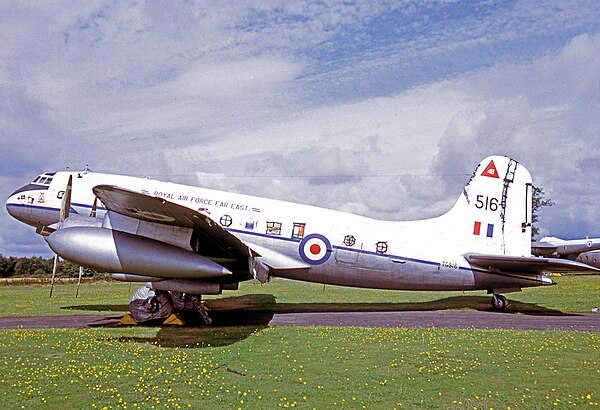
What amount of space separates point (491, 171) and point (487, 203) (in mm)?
1405

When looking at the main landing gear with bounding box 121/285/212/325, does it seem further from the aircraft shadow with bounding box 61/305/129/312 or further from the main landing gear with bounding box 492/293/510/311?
the main landing gear with bounding box 492/293/510/311

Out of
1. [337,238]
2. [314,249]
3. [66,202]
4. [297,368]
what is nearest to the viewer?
[297,368]

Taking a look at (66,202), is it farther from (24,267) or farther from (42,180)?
(24,267)

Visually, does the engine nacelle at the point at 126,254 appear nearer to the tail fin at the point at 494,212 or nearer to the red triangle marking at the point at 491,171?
the tail fin at the point at 494,212

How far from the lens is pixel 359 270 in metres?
17.7

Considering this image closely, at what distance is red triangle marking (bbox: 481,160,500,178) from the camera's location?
19.6 m

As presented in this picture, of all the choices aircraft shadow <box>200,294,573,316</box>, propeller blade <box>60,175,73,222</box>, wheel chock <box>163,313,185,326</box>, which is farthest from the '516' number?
propeller blade <box>60,175,73,222</box>

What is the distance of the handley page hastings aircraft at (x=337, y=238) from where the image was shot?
53.1 feet

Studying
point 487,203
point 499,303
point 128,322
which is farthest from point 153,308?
point 487,203

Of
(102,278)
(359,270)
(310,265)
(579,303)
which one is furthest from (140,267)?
(102,278)

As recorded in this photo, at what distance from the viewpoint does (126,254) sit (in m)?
12.9

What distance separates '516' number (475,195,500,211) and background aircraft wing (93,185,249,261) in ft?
33.3

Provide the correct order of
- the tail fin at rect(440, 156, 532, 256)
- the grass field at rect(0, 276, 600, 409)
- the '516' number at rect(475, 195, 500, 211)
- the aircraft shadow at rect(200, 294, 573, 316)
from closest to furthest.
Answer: the grass field at rect(0, 276, 600, 409)
the tail fin at rect(440, 156, 532, 256)
the '516' number at rect(475, 195, 500, 211)
the aircraft shadow at rect(200, 294, 573, 316)

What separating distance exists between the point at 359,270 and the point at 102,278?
1811 inches
